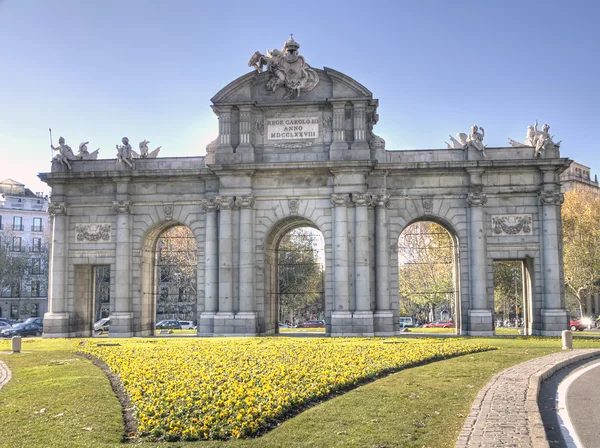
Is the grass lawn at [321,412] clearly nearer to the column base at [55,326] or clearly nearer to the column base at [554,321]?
the column base at [554,321]

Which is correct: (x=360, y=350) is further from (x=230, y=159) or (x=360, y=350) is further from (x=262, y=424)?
(x=230, y=159)

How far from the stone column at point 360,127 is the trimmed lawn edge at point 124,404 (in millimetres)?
20938

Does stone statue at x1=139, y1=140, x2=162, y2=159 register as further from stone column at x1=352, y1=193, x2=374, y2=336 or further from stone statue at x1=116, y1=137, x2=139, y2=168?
stone column at x1=352, y1=193, x2=374, y2=336

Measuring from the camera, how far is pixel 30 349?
3300 cm

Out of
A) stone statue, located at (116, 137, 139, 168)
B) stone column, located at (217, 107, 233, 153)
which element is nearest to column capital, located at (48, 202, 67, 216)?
stone statue, located at (116, 137, 139, 168)

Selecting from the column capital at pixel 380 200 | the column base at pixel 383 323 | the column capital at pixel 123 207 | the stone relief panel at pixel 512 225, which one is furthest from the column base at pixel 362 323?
the column capital at pixel 123 207

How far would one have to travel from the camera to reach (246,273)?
40469 millimetres

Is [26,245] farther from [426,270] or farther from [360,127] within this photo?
[360,127]

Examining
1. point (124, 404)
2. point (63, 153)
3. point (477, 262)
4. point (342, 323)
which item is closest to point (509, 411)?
point (124, 404)

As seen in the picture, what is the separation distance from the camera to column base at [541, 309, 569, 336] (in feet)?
130

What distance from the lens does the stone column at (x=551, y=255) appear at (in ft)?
131

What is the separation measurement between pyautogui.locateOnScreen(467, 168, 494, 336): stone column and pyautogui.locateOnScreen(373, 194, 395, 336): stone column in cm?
494

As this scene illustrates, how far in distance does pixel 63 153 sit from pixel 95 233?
565cm

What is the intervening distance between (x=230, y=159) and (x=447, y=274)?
3335 centimetres
